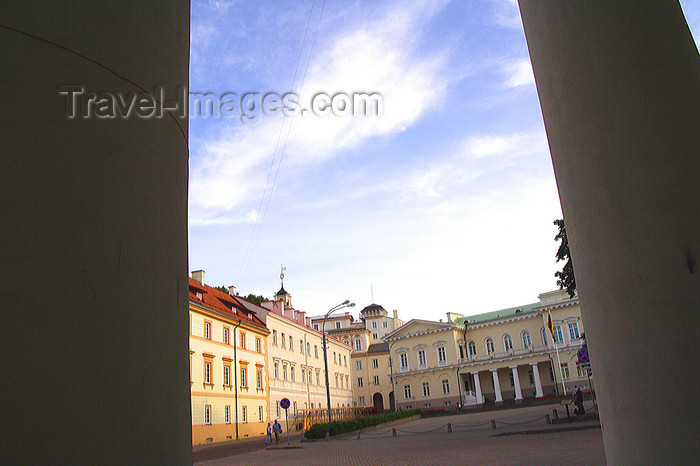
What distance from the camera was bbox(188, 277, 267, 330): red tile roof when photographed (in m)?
36.7

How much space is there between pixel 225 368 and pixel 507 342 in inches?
1643

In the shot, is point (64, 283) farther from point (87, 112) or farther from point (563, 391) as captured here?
point (563, 391)

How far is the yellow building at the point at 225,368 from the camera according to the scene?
33125 mm

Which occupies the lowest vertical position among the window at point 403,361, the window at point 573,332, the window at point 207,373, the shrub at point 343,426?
the shrub at point 343,426

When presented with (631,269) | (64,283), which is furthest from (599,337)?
(64,283)

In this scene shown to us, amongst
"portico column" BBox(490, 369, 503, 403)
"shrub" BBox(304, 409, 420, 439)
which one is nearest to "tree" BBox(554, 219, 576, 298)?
"shrub" BBox(304, 409, 420, 439)

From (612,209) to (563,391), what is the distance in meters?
63.7

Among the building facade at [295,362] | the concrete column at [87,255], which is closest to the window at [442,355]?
the building facade at [295,362]

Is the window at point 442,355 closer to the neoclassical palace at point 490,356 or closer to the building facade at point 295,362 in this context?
the neoclassical palace at point 490,356

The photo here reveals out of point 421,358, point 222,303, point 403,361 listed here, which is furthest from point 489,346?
point 222,303

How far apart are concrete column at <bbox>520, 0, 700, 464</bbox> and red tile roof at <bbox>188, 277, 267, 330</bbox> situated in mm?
32610

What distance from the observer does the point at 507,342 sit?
Result: 66750mm

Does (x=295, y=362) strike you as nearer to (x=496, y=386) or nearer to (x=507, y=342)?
(x=496, y=386)

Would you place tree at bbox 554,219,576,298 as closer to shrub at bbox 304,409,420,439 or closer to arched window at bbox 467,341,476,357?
shrub at bbox 304,409,420,439
